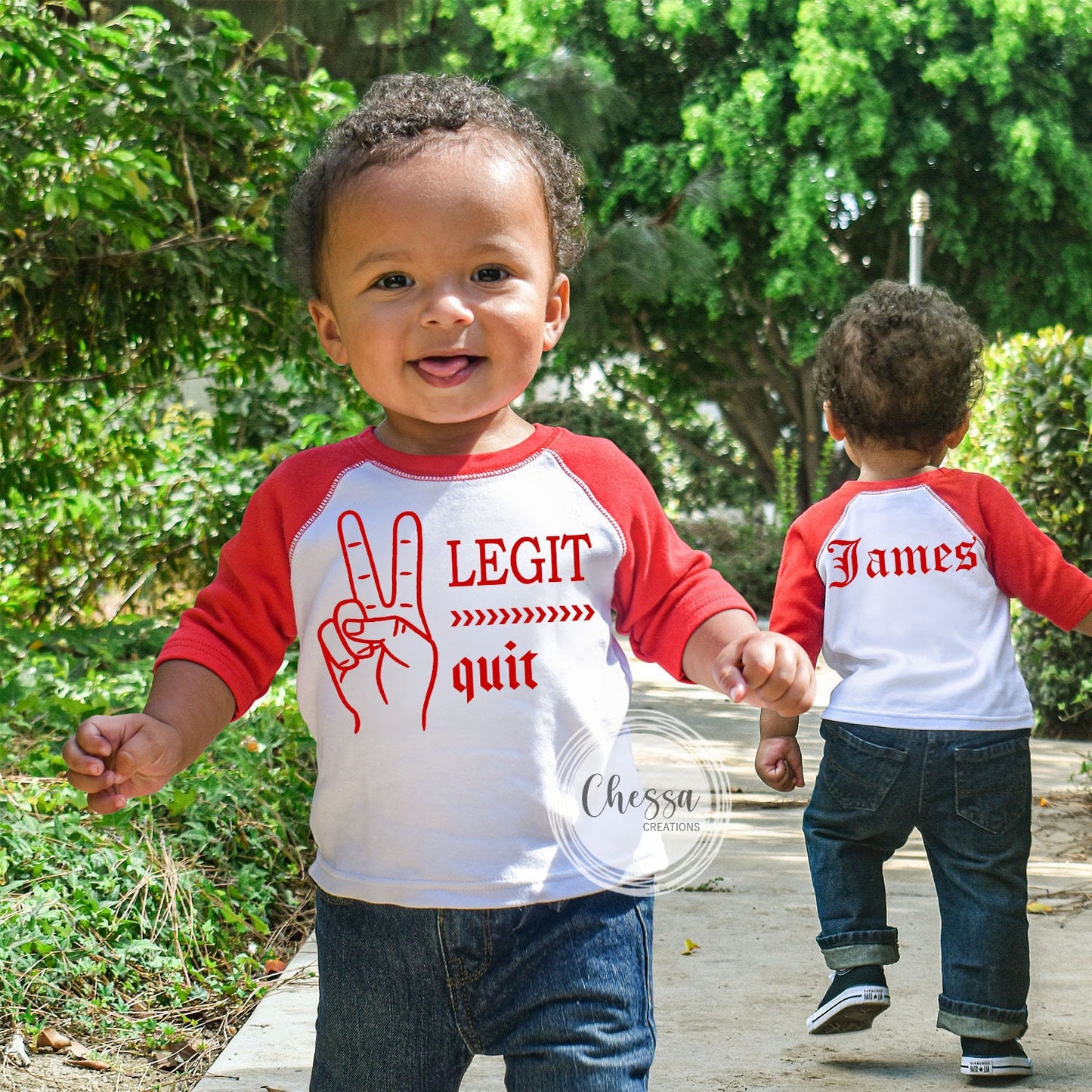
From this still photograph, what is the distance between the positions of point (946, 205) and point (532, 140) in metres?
14.7

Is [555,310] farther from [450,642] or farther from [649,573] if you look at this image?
[450,642]

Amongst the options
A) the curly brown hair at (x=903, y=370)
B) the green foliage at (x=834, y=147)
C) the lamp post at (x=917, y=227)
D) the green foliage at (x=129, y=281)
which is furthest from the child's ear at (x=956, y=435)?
the lamp post at (x=917, y=227)

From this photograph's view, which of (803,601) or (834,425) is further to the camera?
(834,425)

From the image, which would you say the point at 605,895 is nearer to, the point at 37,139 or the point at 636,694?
the point at 37,139

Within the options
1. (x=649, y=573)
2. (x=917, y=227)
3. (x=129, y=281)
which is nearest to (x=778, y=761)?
(x=649, y=573)

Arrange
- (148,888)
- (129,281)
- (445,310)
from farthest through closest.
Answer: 1. (129,281)
2. (148,888)
3. (445,310)

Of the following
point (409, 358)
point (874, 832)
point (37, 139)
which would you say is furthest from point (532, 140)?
point (37, 139)

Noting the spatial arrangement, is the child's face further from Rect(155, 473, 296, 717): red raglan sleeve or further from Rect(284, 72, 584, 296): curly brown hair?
Rect(155, 473, 296, 717): red raglan sleeve

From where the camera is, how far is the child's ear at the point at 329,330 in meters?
1.85

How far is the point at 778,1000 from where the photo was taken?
318 centimetres

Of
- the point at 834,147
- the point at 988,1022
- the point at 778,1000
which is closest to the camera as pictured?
the point at 988,1022

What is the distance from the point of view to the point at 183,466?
24.0ft

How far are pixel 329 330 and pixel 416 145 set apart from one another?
290 mm

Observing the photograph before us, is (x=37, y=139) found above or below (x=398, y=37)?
below
